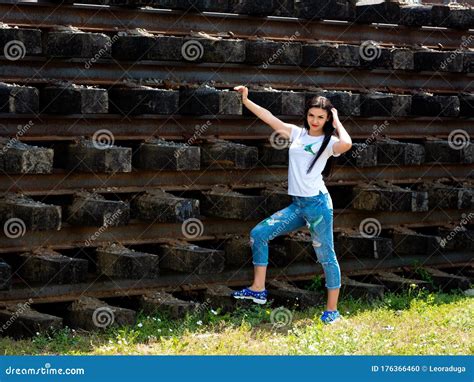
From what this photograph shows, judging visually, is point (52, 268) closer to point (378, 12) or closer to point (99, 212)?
point (99, 212)

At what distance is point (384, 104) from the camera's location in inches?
506

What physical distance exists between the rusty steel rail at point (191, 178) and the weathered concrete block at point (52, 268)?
0.56 m

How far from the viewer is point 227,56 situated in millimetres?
11633

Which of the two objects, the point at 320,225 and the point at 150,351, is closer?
the point at 150,351

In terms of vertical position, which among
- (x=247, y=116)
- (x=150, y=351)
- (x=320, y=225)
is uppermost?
(x=247, y=116)

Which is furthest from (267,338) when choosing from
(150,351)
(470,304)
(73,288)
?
(470,304)

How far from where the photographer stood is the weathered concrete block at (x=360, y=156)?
488 inches

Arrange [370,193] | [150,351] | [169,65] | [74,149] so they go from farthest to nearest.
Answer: [370,193] → [169,65] → [74,149] → [150,351]

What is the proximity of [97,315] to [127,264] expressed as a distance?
18.8 inches

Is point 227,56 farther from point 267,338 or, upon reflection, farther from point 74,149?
point 267,338

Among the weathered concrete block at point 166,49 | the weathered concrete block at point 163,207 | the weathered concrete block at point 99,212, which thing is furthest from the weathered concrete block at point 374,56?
the weathered concrete block at point 99,212

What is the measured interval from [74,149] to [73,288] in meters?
1.16

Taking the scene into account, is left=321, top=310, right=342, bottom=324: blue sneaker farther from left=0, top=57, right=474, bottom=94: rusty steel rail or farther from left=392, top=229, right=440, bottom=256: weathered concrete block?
left=0, top=57, right=474, bottom=94: rusty steel rail
